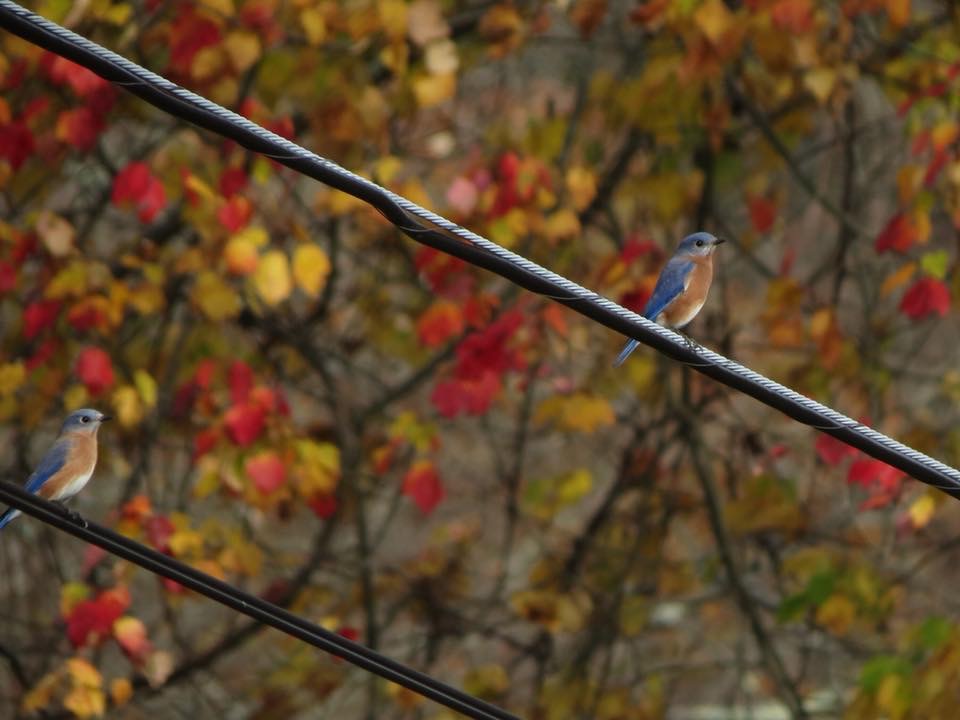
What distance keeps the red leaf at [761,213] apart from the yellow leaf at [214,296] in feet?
7.95

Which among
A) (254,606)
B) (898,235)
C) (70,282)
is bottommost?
(254,606)

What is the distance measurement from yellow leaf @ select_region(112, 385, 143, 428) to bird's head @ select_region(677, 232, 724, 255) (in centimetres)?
235

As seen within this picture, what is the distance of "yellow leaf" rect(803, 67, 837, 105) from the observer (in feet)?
22.7

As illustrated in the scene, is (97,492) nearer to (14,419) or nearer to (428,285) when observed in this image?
(14,419)

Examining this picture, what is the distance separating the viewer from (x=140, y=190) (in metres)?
6.82

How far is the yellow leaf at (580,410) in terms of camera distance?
24.4 feet

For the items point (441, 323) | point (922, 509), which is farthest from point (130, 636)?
point (922, 509)

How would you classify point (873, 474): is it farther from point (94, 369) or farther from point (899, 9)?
point (94, 369)

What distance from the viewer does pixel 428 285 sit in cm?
762

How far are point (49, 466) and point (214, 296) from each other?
1067 millimetres

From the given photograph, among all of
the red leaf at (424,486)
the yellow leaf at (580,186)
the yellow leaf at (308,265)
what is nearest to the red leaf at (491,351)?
the yellow leaf at (580,186)

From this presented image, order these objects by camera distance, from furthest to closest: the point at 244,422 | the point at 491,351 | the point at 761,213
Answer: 1. the point at 761,213
2. the point at 491,351
3. the point at 244,422

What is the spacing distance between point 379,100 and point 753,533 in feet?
8.75

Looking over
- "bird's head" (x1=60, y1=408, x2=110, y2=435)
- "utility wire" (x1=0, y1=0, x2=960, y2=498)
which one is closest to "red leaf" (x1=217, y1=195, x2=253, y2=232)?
"bird's head" (x1=60, y1=408, x2=110, y2=435)
